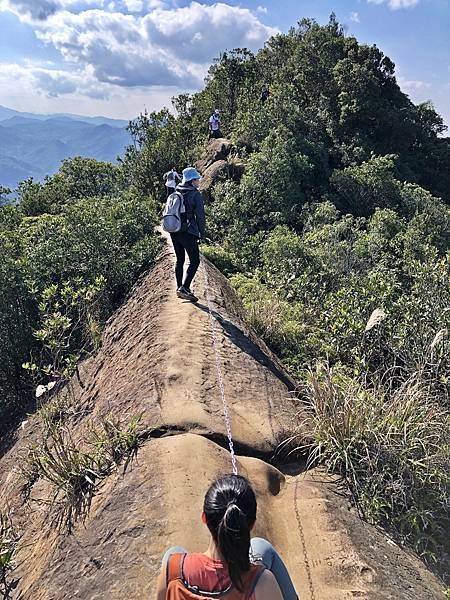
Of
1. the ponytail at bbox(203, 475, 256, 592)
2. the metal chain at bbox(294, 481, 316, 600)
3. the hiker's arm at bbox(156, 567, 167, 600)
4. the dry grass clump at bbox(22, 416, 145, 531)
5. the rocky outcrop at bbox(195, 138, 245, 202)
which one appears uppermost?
the rocky outcrop at bbox(195, 138, 245, 202)

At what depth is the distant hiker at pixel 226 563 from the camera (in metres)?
2.22

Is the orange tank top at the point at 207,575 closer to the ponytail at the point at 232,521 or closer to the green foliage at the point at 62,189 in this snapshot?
the ponytail at the point at 232,521

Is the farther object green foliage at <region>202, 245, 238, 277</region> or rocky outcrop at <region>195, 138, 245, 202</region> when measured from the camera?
rocky outcrop at <region>195, 138, 245, 202</region>

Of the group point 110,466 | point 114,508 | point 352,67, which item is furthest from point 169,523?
point 352,67

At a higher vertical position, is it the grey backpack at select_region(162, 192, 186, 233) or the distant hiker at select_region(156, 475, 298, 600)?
the grey backpack at select_region(162, 192, 186, 233)

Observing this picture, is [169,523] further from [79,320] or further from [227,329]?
[79,320]

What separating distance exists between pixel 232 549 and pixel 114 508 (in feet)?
7.25

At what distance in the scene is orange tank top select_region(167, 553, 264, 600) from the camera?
7.55ft

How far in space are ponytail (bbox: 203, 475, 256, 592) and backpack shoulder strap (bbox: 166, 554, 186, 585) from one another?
26 cm

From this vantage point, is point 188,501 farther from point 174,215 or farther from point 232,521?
point 174,215

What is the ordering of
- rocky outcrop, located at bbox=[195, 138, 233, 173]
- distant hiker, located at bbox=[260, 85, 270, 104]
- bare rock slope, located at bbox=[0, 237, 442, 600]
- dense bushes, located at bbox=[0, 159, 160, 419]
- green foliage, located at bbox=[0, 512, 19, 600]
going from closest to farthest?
bare rock slope, located at bbox=[0, 237, 442, 600] → green foliage, located at bbox=[0, 512, 19, 600] → dense bushes, located at bbox=[0, 159, 160, 419] → rocky outcrop, located at bbox=[195, 138, 233, 173] → distant hiker, located at bbox=[260, 85, 270, 104]

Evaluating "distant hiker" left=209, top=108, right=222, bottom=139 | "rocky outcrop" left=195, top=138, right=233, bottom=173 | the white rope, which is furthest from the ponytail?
"distant hiker" left=209, top=108, right=222, bottom=139

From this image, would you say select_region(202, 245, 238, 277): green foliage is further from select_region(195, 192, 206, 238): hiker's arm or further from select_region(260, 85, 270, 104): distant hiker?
select_region(260, 85, 270, 104): distant hiker

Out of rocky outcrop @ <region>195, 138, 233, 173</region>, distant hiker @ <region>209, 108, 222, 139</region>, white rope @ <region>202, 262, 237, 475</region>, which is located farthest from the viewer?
distant hiker @ <region>209, 108, 222, 139</region>
